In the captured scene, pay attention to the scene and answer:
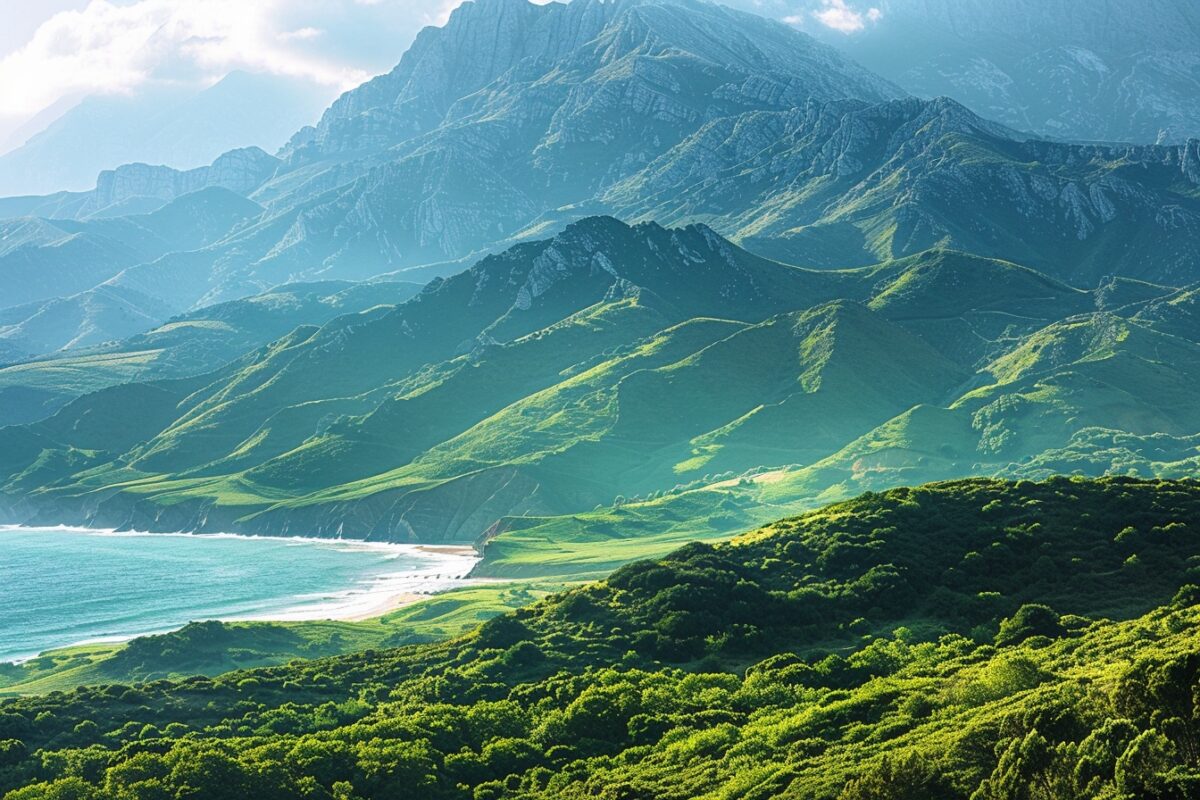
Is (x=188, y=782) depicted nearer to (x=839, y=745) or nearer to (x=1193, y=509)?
(x=839, y=745)

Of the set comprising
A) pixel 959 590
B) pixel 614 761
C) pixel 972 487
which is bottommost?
pixel 614 761

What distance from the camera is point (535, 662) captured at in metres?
147

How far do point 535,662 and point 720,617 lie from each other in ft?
70.1

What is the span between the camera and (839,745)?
9888cm

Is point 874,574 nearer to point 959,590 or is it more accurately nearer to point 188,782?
point 959,590

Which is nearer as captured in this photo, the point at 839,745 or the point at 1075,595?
the point at 839,745

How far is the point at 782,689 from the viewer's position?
122 meters

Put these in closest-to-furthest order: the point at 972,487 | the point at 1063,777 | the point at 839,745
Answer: the point at 1063,777 → the point at 839,745 → the point at 972,487

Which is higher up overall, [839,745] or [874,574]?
[874,574]

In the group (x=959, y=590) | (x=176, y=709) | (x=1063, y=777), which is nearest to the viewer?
(x=1063, y=777)

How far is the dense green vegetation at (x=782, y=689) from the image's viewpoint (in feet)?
270

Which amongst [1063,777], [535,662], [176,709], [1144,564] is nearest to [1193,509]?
[1144,564]

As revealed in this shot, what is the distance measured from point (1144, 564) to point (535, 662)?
66477mm

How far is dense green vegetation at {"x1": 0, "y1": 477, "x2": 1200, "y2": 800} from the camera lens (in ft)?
270
